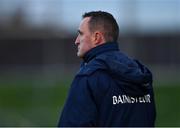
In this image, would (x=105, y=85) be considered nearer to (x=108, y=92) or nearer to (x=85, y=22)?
(x=108, y=92)

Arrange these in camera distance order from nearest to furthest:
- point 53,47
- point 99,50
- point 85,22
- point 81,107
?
point 81,107 < point 99,50 < point 85,22 < point 53,47

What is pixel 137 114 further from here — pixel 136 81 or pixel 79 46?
pixel 79 46

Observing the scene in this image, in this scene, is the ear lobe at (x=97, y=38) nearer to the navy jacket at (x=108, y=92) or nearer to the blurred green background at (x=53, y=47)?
the navy jacket at (x=108, y=92)

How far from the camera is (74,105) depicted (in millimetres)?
4434

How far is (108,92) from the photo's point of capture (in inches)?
176

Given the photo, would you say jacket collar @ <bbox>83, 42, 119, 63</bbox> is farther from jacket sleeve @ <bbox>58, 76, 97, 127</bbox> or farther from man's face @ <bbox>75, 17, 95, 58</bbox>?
jacket sleeve @ <bbox>58, 76, 97, 127</bbox>

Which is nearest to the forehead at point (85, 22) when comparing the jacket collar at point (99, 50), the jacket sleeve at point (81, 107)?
the jacket collar at point (99, 50)

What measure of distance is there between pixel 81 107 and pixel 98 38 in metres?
0.44

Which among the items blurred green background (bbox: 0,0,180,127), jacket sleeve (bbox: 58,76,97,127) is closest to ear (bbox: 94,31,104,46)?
jacket sleeve (bbox: 58,76,97,127)

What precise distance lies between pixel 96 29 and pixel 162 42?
2080 centimetres

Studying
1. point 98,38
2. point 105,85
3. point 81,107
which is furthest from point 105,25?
point 81,107

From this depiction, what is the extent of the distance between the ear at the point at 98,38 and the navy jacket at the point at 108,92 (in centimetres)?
2

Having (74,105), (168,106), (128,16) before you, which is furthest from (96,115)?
(128,16)

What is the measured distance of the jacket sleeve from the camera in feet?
14.4
